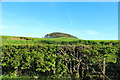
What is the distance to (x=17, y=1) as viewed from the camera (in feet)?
12.0

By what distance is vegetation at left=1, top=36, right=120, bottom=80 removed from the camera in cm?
371

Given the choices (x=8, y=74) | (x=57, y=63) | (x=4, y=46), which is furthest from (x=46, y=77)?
(x=4, y=46)

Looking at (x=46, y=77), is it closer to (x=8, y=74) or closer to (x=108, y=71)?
(x=8, y=74)

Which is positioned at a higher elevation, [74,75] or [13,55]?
[13,55]

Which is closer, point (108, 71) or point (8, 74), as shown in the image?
point (108, 71)

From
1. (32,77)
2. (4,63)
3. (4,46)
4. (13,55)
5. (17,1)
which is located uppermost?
(17,1)

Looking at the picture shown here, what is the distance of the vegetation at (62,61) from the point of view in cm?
371

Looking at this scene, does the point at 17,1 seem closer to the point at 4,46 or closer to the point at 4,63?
the point at 4,46

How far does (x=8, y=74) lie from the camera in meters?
4.06

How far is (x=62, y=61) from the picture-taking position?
393 cm

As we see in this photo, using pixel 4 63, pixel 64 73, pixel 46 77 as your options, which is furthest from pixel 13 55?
pixel 64 73

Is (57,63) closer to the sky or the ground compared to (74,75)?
closer to the sky

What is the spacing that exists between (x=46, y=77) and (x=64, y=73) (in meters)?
0.77

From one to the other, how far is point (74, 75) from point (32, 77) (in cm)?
175
